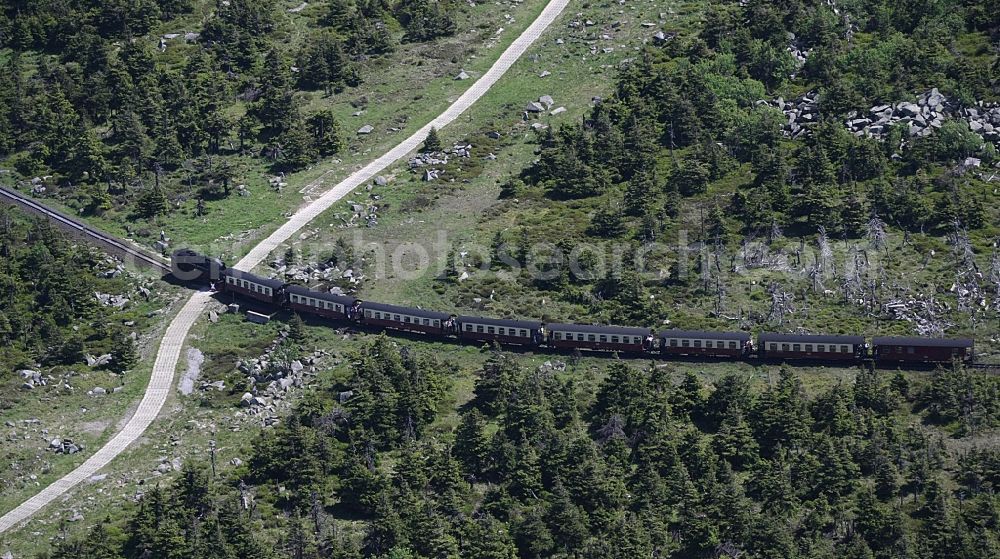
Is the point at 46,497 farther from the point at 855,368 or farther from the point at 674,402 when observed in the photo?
the point at 855,368

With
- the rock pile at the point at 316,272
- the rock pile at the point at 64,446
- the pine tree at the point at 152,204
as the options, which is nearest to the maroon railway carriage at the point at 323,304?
the rock pile at the point at 316,272

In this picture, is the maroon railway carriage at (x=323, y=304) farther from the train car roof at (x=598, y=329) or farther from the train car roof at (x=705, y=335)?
the train car roof at (x=705, y=335)

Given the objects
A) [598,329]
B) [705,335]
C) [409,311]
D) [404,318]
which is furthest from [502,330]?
[705,335]

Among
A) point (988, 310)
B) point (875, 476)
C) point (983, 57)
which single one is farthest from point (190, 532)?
point (983, 57)

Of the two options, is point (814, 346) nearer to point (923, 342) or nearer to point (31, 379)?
point (923, 342)

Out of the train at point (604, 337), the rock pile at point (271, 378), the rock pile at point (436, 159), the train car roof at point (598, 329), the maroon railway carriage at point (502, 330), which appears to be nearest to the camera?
the rock pile at point (271, 378)

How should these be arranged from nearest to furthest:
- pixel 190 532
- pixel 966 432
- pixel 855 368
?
pixel 190 532, pixel 966 432, pixel 855 368
